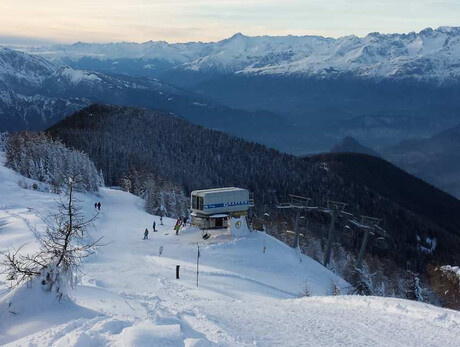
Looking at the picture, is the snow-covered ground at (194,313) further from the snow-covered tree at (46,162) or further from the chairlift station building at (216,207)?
the snow-covered tree at (46,162)

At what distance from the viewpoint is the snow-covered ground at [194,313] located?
17266mm

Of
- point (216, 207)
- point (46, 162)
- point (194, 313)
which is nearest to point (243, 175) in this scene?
point (46, 162)

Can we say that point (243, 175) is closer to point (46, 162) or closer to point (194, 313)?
point (46, 162)

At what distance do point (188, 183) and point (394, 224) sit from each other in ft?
231

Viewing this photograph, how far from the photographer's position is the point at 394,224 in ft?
546

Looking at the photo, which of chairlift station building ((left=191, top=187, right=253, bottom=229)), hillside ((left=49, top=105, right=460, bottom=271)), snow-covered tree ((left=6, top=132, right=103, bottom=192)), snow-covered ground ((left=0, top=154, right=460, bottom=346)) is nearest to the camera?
snow-covered ground ((left=0, top=154, right=460, bottom=346))

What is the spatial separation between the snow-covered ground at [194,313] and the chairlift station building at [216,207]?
36.9 feet

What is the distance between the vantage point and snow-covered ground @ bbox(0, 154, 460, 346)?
1727 cm

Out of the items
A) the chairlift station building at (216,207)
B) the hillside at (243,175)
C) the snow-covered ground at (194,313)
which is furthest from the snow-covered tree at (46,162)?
the snow-covered ground at (194,313)

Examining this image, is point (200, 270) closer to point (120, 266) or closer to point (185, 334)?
point (120, 266)

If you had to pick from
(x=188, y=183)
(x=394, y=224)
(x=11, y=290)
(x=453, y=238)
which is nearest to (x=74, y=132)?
(x=188, y=183)

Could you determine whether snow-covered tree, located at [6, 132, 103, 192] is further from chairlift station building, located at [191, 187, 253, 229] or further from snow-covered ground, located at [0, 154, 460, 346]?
snow-covered ground, located at [0, 154, 460, 346]

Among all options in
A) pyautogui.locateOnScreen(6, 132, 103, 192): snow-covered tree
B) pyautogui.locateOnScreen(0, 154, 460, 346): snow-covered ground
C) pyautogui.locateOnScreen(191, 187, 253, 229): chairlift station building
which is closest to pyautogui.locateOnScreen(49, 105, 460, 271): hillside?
pyautogui.locateOnScreen(6, 132, 103, 192): snow-covered tree

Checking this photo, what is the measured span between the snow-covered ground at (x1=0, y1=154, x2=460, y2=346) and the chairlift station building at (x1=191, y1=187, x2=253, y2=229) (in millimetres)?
11242
